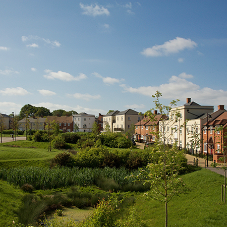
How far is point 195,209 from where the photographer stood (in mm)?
9742

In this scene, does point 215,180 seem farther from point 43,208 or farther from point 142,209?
point 43,208

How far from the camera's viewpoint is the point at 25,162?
1972 cm

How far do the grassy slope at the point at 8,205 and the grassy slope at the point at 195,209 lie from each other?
245 inches

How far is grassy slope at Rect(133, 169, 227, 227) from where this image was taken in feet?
28.2

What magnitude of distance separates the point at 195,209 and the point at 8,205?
947 cm

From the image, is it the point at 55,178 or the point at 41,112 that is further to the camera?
the point at 41,112

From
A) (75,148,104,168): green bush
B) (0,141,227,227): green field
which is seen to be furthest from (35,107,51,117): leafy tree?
(0,141,227,227): green field

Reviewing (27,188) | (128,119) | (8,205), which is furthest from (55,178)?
(128,119)

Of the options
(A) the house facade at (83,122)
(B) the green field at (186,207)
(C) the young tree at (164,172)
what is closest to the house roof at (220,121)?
(B) the green field at (186,207)

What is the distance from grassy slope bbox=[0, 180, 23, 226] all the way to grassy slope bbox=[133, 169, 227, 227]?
6216mm

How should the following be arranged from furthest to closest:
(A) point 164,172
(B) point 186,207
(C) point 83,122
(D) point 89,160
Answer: (C) point 83,122 < (D) point 89,160 < (B) point 186,207 < (A) point 164,172

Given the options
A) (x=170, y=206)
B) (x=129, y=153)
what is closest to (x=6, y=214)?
(x=170, y=206)

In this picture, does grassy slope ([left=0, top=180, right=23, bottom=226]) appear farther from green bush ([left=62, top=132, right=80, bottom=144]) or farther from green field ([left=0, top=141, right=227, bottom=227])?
green bush ([left=62, top=132, right=80, bottom=144])

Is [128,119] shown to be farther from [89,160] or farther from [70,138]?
[89,160]
